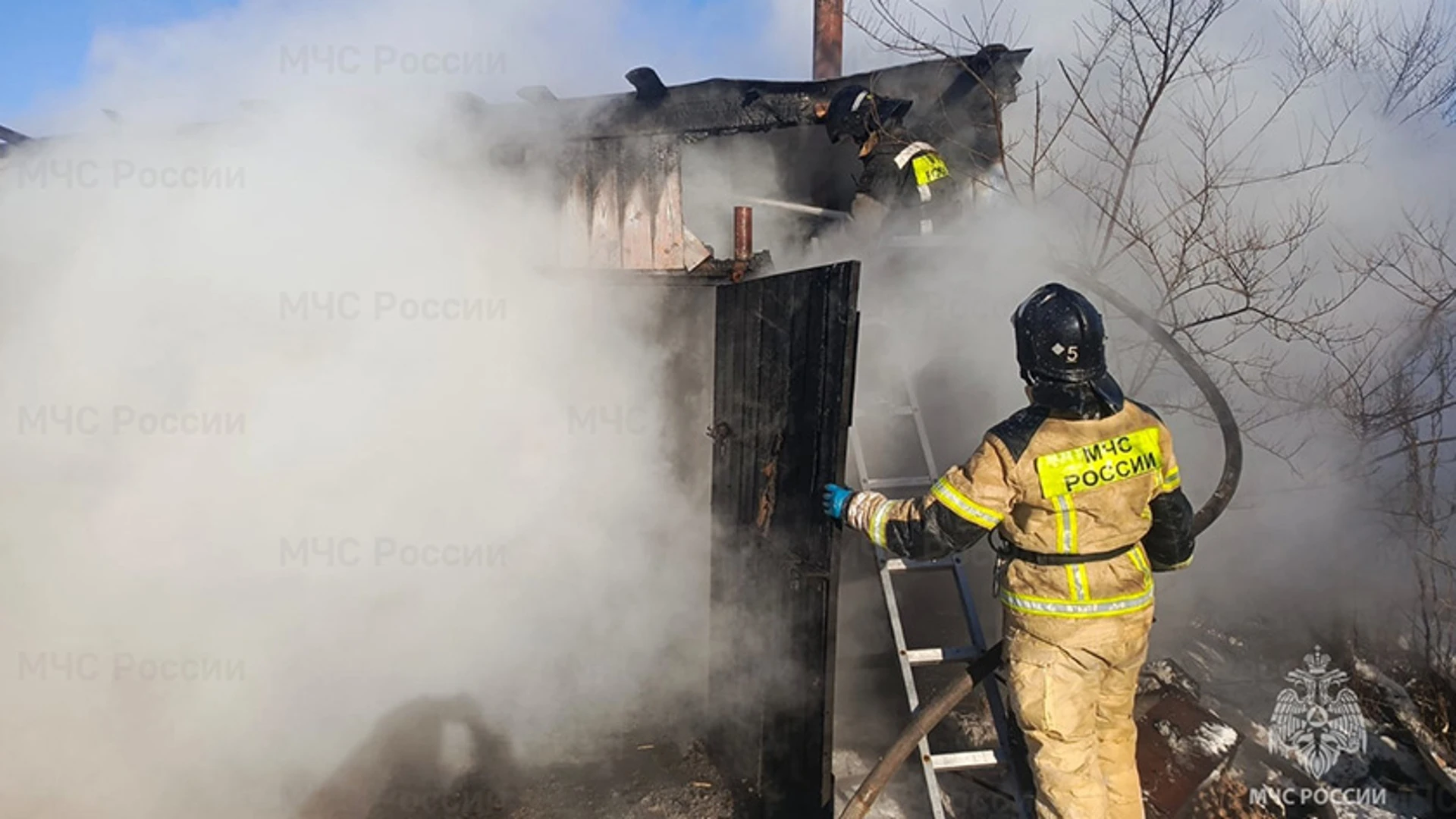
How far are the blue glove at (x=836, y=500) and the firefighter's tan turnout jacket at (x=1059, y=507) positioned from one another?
0.59 ft

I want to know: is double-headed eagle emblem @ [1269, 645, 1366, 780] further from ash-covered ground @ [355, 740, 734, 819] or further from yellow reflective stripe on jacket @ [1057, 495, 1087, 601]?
ash-covered ground @ [355, 740, 734, 819]

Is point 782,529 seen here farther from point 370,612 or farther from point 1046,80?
point 1046,80

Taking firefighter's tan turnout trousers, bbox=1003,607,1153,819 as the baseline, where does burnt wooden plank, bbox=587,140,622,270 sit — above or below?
above

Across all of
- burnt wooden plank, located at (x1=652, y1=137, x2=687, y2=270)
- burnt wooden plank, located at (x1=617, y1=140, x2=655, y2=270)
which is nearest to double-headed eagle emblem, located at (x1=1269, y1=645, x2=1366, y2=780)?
burnt wooden plank, located at (x1=652, y1=137, x2=687, y2=270)

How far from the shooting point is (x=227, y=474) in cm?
406

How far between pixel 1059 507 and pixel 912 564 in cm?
124

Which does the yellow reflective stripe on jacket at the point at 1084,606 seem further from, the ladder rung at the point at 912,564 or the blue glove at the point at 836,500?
the ladder rung at the point at 912,564

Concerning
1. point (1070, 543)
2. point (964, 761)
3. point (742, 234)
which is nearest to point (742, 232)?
point (742, 234)

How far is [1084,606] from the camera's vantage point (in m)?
2.74

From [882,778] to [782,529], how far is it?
1.10m

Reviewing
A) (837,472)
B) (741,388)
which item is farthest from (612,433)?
(837,472)

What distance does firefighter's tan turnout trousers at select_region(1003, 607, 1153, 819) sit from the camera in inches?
109

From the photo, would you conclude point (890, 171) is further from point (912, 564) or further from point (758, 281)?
point (912, 564)

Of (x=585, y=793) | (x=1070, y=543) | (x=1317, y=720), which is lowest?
(x=585, y=793)
